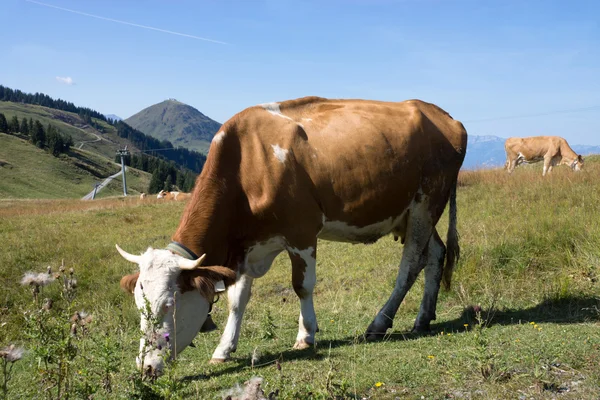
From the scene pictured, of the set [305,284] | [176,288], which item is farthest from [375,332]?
[176,288]

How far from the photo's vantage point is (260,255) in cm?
654

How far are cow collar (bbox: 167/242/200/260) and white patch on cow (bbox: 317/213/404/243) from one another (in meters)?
1.73

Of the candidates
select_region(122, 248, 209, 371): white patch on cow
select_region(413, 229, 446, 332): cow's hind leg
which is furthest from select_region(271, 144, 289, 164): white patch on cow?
select_region(413, 229, 446, 332): cow's hind leg

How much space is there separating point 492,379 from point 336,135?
3.55m

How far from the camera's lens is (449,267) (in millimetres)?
7785

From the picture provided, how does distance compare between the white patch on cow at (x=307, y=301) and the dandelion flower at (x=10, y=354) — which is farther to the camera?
the white patch on cow at (x=307, y=301)

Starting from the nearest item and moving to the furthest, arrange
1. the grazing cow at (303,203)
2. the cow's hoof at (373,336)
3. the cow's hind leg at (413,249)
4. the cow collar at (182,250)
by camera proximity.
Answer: the grazing cow at (303,203), the cow collar at (182,250), the cow's hoof at (373,336), the cow's hind leg at (413,249)

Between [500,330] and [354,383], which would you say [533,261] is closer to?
[500,330]

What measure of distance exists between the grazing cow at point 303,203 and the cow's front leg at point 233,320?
12 mm

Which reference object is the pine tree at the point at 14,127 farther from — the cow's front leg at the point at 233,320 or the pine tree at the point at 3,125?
the cow's front leg at the point at 233,320

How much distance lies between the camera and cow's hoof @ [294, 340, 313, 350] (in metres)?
6.21

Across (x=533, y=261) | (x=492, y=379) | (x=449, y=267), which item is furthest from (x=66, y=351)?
(x=533, y=261)

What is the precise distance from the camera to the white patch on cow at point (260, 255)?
6340 mm

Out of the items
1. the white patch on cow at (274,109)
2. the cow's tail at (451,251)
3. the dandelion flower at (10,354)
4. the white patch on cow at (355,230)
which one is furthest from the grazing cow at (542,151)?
the dandelion flower at (10,354)
